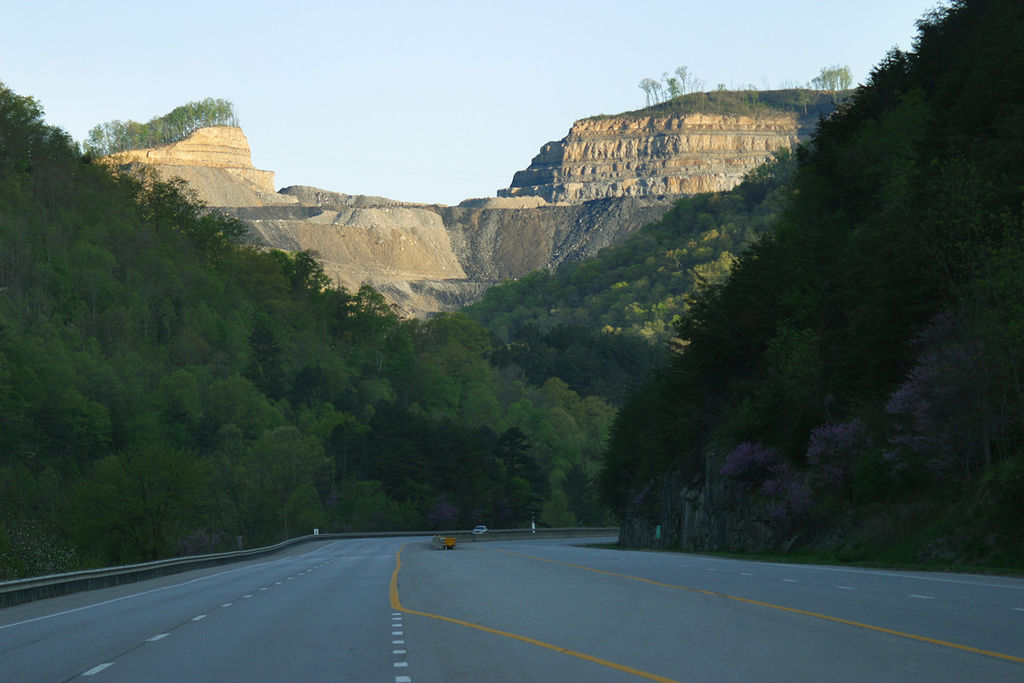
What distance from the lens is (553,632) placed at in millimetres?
14555

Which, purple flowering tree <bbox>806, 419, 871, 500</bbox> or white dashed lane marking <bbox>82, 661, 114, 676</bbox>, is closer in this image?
white dashed lane marking <bbox>82, 661, 114, 676</bbox>

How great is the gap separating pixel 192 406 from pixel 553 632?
115164mm

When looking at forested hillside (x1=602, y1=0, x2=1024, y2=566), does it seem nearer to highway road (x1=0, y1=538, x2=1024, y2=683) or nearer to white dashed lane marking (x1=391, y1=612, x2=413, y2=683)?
highway road (x1=0, y1=538, x2=1024, y2=683)

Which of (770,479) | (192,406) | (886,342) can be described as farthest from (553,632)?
(192,406)

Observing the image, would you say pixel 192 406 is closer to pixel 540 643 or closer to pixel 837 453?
pixel 837 453

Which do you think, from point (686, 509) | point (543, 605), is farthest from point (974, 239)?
point (686, 509)

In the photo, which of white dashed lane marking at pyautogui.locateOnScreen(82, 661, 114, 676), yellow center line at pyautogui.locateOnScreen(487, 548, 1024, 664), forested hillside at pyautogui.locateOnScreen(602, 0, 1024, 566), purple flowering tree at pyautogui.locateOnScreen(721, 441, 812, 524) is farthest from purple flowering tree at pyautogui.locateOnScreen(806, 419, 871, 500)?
white dashed lane marking at pyautogui.locateOnScreen(82, 661, 114, 676)

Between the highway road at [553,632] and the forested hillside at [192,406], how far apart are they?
53.4m

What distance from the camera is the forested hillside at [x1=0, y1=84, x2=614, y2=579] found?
9156 cm

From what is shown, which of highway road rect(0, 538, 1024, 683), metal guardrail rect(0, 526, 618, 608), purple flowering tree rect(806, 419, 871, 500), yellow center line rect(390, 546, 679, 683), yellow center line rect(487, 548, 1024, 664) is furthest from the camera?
purple flowering tree rect(806, 419, 871, 500)

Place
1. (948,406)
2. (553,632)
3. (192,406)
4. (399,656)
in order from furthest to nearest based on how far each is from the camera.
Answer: (192,406)
(948,406)
(553,632)
(399,656)

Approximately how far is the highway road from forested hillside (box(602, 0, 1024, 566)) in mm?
7950

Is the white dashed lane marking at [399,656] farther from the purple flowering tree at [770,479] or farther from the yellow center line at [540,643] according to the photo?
the purple flowering tree at [770,479]

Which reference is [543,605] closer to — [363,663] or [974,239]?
[363,663]
